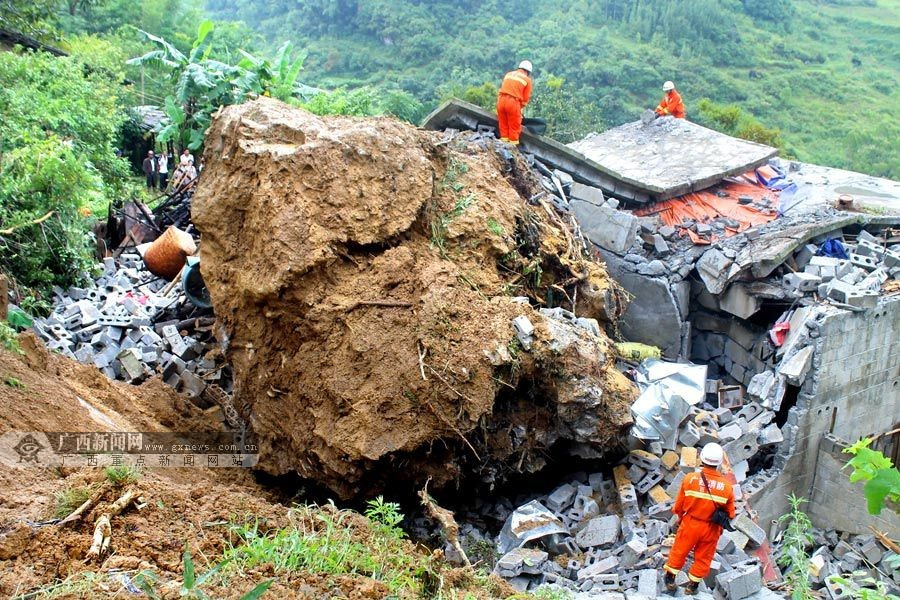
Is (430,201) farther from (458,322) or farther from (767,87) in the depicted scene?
(767,87)

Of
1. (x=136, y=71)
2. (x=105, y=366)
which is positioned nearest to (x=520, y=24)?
(x=136, y=71)

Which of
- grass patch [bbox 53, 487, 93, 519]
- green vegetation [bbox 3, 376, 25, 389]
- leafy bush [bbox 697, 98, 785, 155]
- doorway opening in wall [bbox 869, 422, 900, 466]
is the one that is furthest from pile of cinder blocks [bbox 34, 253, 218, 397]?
leafy bush [bbox 697, 98, 785, 155]

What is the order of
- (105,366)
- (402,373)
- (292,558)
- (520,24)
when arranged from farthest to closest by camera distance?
(520,24) → (105,366) → (402,373) → (292,558)

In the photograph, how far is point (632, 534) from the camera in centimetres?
642

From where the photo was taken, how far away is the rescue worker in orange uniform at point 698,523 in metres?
5.87

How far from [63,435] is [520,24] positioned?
4409 centimetres

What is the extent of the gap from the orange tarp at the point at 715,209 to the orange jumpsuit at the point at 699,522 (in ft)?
17.8

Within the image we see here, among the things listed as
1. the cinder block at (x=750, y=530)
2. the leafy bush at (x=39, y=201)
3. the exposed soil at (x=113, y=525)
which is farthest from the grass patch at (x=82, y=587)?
the leafy bush at (x=39, y=201)

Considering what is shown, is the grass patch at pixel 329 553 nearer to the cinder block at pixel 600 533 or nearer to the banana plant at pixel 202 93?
the cinder block at pixel 600 533

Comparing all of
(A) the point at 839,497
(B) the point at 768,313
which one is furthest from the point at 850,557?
(B) the point at 768,313

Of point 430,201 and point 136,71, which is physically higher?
point 430,201

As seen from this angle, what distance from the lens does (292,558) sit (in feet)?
13.4

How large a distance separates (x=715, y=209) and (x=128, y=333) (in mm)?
8153

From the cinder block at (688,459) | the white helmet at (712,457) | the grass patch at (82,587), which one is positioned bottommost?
the cinder block at (688,459)
